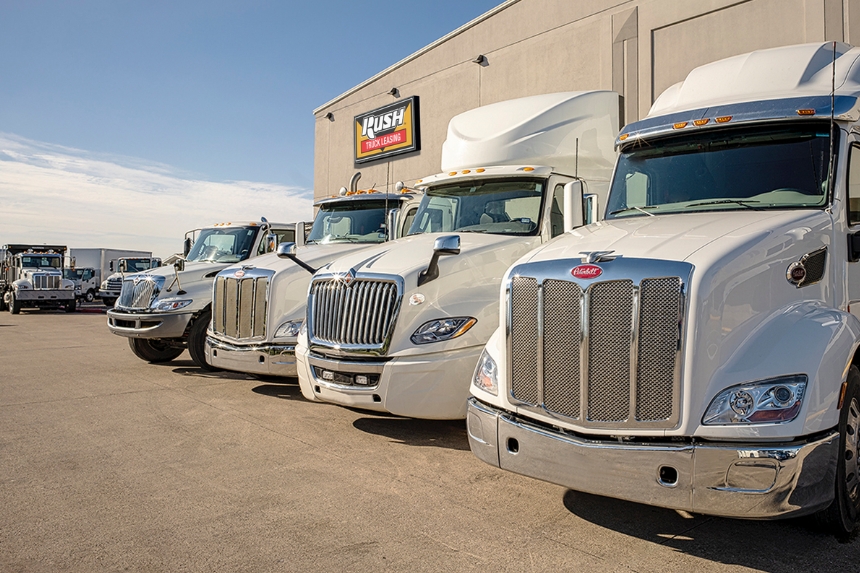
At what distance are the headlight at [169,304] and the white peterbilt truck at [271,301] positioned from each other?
1.69 m

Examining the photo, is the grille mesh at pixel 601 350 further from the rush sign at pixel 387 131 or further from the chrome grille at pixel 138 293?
the rush sign at pixel 387 131

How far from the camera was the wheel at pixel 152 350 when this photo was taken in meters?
11.7

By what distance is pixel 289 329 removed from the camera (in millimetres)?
7938

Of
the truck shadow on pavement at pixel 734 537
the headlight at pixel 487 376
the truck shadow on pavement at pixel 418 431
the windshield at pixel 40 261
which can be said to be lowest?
the truck shadow on pavement at pixel 734 537

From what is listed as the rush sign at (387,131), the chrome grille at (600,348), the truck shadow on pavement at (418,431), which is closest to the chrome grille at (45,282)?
the rush sign at (387,131)

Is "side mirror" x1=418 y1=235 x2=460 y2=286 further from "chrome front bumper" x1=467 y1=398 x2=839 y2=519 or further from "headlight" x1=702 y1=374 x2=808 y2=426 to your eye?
"headlight" x1=702 y1=374 x2=808 y2=426

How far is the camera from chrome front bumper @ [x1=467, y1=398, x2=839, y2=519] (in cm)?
333

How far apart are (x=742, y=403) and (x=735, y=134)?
2.44 meters

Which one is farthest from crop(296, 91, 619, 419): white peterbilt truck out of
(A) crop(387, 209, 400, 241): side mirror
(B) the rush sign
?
(B) the rush sign

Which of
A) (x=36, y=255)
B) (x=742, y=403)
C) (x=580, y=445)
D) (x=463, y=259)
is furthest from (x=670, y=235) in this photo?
(x=36, y=255)

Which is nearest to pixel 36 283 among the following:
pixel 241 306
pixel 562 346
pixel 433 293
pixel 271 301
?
pixel 241 306

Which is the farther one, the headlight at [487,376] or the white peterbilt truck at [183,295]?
the white peterbilt truck at [183,295]

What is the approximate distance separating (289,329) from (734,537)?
530cm

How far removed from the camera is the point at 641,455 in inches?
141
